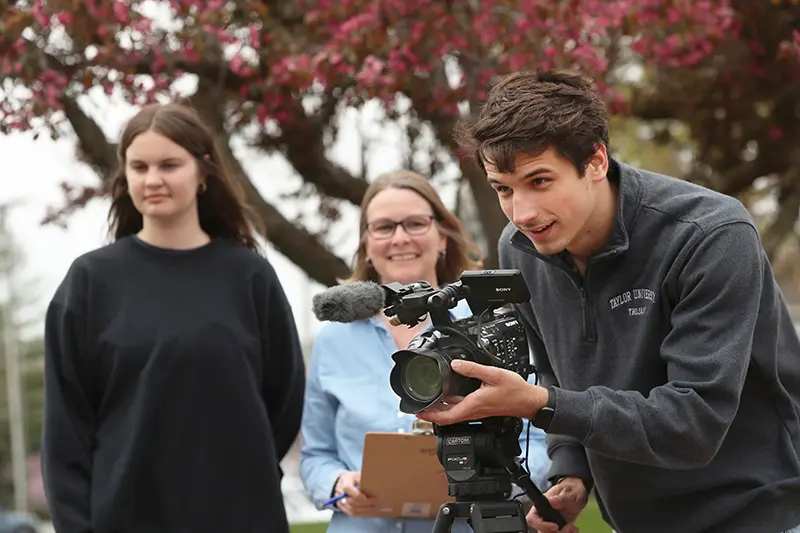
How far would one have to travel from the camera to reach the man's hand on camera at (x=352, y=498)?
3256 millimetres

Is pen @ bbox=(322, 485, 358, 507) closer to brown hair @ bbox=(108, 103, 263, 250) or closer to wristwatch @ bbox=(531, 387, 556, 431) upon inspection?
brown hair @ bbox=(108, 103, 263, 250)

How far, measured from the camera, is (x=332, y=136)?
6.91 meters

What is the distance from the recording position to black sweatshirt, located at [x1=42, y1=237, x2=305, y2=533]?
3.48 meters

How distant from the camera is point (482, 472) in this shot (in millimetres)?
2521

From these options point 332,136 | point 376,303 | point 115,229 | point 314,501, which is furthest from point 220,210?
point 332,136

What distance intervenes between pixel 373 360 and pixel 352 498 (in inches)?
18.8

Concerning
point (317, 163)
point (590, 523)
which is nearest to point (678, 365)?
point (590, 523)

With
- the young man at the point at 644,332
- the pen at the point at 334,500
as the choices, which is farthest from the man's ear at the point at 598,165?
the pen at the point at 334,500

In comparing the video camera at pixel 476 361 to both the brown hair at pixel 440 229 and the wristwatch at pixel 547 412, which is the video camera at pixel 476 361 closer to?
the wristwatch at pixel 547 412

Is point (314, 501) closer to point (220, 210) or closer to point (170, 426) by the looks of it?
point (170, 426)

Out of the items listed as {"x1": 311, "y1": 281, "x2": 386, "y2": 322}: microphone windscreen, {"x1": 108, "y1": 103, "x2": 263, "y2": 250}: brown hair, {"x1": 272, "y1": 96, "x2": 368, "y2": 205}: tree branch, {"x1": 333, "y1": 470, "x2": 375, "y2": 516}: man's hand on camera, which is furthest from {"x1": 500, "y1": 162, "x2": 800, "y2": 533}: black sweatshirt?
{"x1": 272, "y1": 96, "x2": 368, "y2": 205}: tree branch

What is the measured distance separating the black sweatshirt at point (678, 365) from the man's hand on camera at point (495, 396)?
6 centimetres

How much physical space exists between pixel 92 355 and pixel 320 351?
0.71 meters

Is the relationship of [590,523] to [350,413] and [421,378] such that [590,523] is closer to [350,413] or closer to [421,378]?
[350,413]
